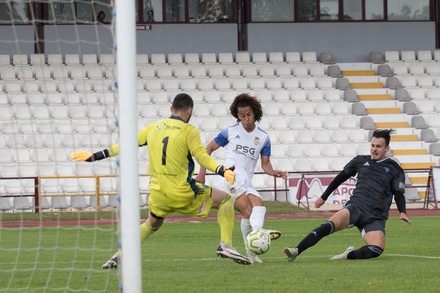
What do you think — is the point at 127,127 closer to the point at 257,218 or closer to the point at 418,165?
the point at 257,218

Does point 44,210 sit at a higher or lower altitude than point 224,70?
lower

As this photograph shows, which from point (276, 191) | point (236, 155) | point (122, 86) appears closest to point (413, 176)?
point (276, 191)

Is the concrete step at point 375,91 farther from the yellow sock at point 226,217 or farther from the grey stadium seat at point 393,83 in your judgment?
the yellow sock at point 226,217

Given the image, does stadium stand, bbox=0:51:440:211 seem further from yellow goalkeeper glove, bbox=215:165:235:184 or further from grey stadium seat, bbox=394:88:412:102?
yellow goalkeeper glove, bbox=215:165:235:184

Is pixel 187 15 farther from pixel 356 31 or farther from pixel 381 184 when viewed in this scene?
pixel 381 184

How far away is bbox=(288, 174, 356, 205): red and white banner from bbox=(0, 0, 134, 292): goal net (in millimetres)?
4044

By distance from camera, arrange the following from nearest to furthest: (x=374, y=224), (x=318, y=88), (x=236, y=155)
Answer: (x=374, y=224) → (x=236, y=155) → (x=318, y=88)

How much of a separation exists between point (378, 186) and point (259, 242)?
1515 millimetres

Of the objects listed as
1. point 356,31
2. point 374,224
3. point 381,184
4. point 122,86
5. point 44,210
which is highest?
point 356,31

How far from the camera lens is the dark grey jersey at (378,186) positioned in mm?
5848

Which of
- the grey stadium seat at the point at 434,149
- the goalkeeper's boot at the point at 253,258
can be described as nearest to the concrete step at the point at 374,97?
the grey stadium seat at the point at 434,149

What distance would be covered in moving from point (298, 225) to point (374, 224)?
5.17 metres

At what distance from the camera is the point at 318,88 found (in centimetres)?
1909

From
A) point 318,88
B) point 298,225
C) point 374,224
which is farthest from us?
point 318,88
